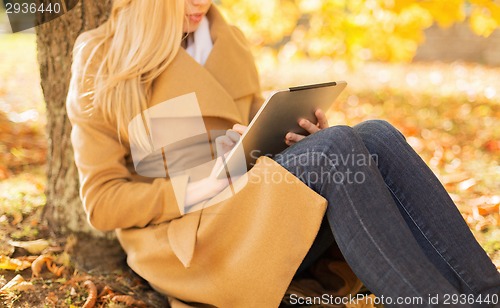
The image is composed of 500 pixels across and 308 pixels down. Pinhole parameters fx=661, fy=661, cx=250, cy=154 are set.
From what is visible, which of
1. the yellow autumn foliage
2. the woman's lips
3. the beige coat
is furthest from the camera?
the yellow autumn foliage

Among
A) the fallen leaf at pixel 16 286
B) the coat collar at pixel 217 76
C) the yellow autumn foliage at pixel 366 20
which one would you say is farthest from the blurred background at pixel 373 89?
the coat collar at pixel 217 76

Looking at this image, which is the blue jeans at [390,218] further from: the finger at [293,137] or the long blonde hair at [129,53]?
the long blonde hair at [129,53]

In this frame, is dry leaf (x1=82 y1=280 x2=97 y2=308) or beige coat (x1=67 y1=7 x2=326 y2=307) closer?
beige coat (x1=67 y1=7 x2=326 y2=307)

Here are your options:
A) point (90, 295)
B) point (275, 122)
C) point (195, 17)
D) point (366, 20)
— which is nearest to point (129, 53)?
point (195, 17)

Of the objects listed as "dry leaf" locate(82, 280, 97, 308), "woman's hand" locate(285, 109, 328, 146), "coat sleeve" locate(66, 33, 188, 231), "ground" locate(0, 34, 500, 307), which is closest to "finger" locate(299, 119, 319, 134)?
"woman's hand" locate(285, 109, 328, 146)

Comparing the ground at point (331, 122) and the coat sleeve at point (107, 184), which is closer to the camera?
the coat sleeve at point (107, 184)

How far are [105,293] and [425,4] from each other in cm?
206

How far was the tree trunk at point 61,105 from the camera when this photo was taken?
Answer: 2.49 meters

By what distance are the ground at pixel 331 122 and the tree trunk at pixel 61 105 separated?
0.25ft

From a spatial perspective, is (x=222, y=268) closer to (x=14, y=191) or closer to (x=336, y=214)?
(x=336, y=214)

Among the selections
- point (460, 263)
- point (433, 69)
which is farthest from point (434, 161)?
point (433, 69)

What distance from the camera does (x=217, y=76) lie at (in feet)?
7.68

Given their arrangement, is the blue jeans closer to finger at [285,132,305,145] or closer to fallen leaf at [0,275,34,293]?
finger at [285,132,305,145]

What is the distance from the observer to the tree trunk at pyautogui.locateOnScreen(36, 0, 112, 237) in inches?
98.0
